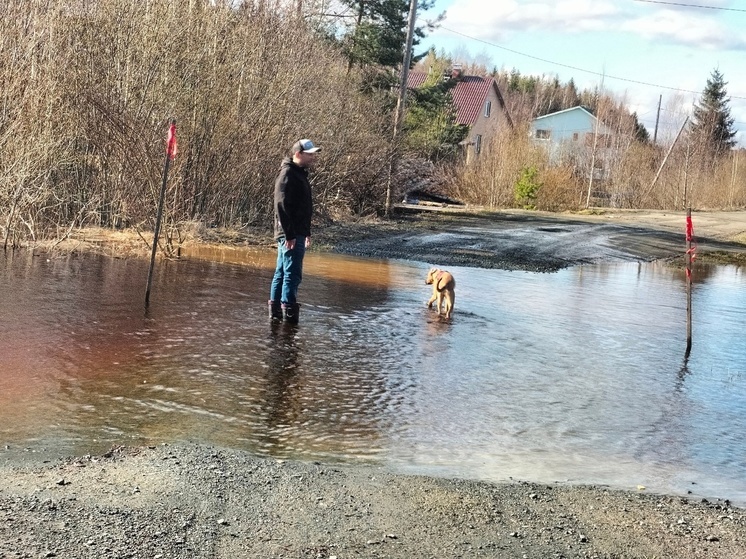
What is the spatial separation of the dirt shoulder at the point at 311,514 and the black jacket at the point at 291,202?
4.57 m

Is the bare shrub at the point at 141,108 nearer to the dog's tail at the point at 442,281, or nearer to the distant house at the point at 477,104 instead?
the dog's tail at the point at 442,281

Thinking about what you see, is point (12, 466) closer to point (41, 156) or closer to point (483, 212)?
point (41, 156)

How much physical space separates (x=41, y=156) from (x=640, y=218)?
30476 millimetres

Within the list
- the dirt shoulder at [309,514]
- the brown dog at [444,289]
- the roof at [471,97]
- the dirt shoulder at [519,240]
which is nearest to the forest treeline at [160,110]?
the dirt shoulder at [519,240]

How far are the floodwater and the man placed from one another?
0.34 m

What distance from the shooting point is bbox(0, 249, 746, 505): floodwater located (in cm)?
577

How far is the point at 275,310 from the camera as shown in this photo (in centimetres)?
988

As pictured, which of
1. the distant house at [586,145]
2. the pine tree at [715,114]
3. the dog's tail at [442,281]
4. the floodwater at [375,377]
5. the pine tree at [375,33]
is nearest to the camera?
the floodwater at [375,377]

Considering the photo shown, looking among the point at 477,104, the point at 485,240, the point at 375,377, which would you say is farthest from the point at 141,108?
the point at 477,104

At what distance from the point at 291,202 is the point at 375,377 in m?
2.74

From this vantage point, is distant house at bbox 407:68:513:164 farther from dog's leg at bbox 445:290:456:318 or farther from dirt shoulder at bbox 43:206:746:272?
dog's leg at bbox 445:290:456:318

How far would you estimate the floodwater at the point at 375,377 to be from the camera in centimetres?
577

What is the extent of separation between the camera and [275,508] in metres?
4.51

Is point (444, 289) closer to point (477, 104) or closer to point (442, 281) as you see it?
point (442, 281)
